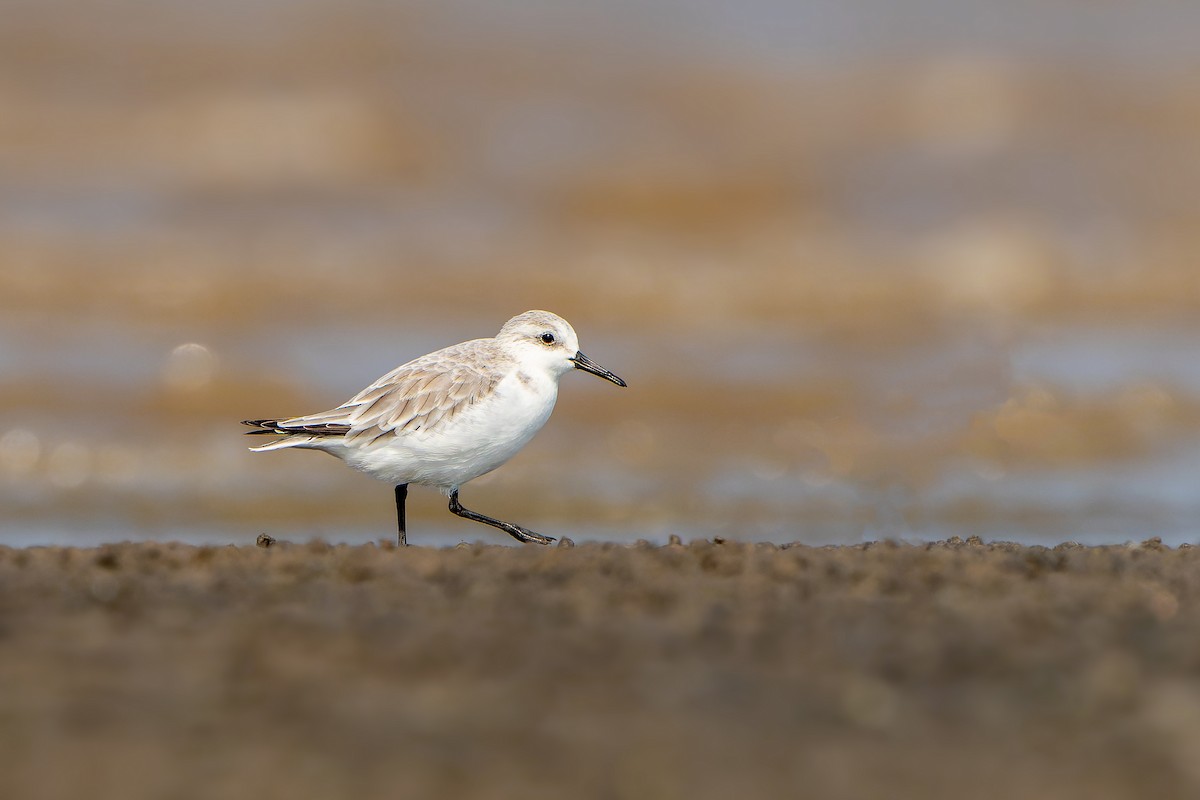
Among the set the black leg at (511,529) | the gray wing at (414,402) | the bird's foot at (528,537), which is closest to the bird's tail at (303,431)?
the gray wing at (414,402)

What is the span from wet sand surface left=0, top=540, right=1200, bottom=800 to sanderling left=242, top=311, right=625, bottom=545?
1857 millimetres

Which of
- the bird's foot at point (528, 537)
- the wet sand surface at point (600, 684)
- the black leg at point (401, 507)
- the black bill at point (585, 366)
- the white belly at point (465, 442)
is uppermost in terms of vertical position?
the black bill at point (585, 366)

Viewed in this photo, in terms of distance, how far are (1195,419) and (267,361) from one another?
25.8 feet

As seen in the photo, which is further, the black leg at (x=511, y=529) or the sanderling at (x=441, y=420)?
the black leg at (x=511, y=529)

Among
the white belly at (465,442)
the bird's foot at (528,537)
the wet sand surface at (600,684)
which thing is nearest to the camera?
the wet sand surface at (600,684)

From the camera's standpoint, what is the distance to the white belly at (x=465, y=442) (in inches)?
263

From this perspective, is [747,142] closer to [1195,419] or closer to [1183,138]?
[1183,138]

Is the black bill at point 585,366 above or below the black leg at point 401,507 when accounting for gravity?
above

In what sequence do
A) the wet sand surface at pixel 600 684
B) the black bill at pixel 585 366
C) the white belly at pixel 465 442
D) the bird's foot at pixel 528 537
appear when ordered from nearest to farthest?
the wet sand surface at pixel 600 684
the white belly at pixel 465 442
the bird's foot at pixel 528 537
the black bill at pixel 585 366

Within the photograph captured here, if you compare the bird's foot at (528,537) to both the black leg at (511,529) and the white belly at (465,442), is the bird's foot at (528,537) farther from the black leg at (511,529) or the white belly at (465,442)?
the white belly at (465,442)

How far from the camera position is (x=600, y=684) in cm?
333

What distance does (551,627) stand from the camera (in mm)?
3932

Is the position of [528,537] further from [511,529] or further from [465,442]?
[465,442]

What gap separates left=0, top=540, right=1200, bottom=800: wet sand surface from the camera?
2809 millimetres
